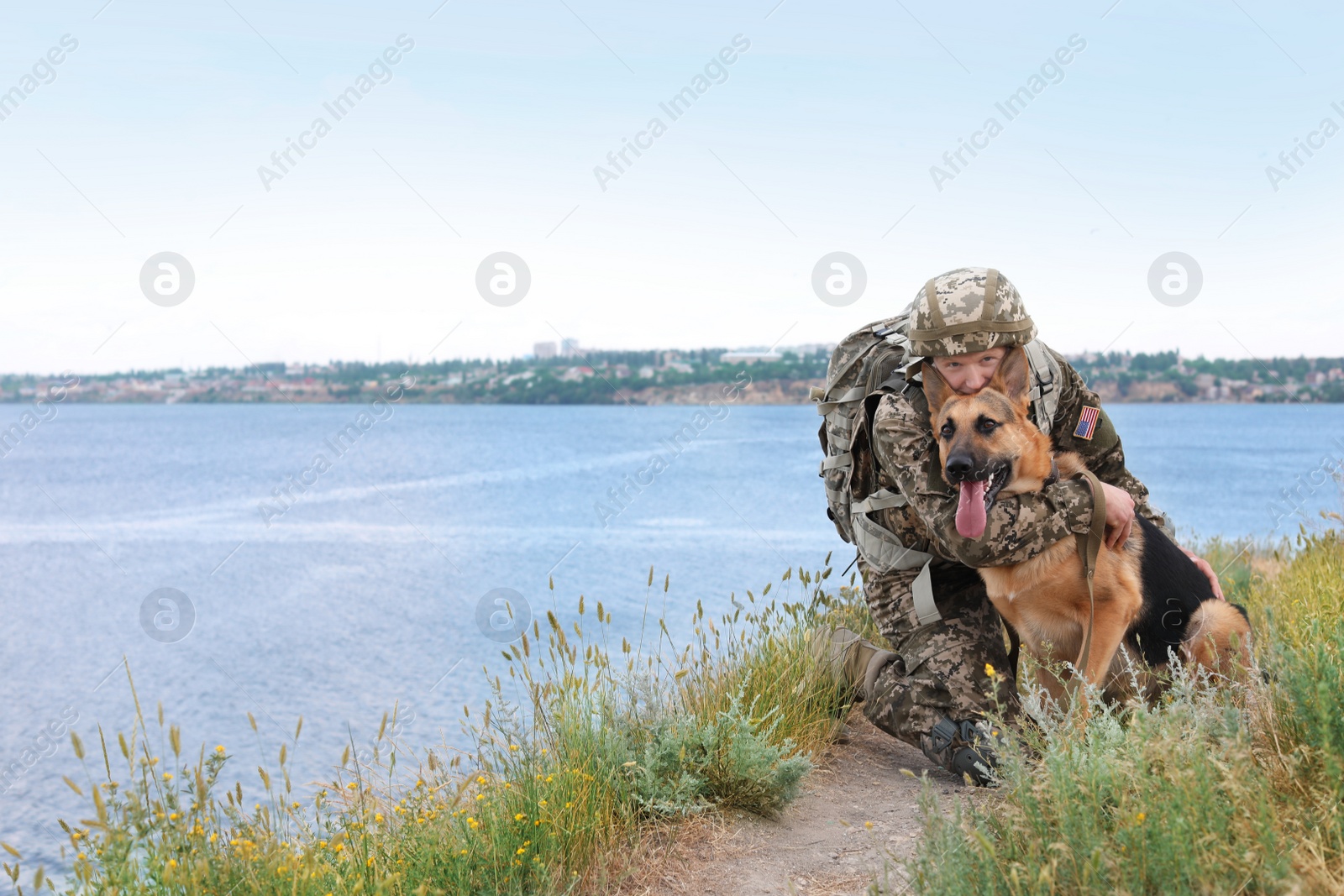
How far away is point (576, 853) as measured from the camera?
315 centimetres

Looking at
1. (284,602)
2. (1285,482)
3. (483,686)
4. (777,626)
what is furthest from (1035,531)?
(1285,482)

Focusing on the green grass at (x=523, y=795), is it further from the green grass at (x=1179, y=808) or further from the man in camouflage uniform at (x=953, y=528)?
the green grass at (x=1179, y=808)

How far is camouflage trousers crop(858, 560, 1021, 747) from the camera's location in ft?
13.2

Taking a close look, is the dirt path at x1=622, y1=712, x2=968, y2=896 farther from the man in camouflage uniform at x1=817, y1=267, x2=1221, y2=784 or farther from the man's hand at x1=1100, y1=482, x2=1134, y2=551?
the man's hand at x1=1100, y1=482, x2=1134, y2=551

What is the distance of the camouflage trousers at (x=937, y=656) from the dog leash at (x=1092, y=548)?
43cm

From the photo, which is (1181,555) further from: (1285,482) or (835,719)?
(1285,482)

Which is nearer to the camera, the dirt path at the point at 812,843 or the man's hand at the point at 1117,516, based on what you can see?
the dirt path at the point at 812,843

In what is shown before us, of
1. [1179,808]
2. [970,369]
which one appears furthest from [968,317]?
[1179,808]

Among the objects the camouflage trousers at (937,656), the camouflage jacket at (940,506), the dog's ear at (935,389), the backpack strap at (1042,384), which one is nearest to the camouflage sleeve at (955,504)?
the camouflage jacket at (940,506)

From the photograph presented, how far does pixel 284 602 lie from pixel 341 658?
411 centimetres

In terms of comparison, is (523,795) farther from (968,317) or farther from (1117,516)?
(1117,516)

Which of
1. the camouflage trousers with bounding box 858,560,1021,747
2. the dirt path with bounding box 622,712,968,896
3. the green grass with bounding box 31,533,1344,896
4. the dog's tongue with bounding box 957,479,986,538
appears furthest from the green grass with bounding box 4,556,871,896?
the dog's tongue with bounding box 957,479,986,538

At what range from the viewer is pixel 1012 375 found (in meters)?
3.72

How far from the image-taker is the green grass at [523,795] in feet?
8.68
